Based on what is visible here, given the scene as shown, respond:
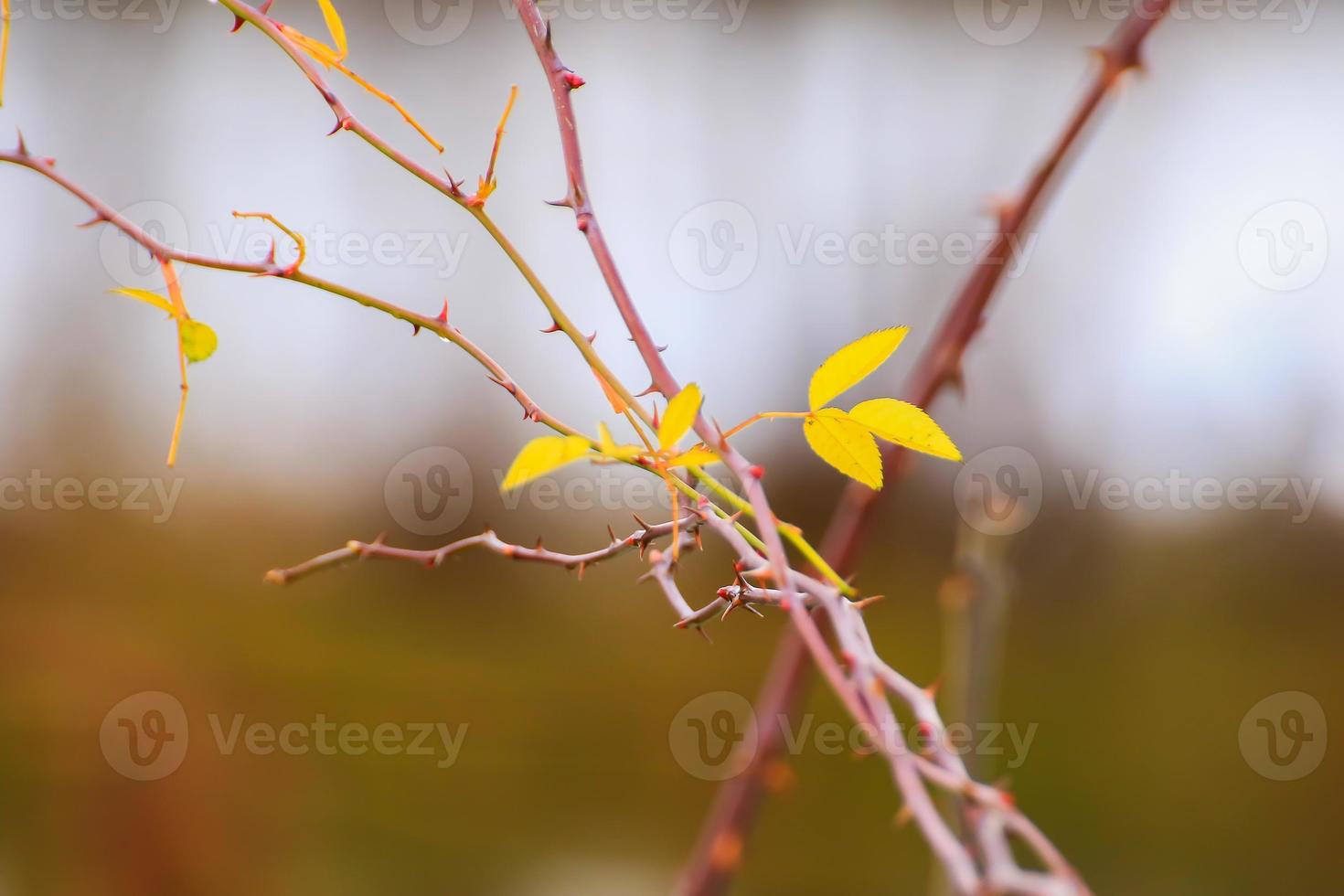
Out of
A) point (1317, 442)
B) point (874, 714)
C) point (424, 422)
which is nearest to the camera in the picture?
point (874, 714)

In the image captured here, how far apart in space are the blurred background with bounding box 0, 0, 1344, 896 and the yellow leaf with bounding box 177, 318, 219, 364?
0.47m

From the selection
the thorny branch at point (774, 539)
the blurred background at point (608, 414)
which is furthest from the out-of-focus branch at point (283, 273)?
the blurred background at point (608, 414)

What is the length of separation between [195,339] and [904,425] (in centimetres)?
13

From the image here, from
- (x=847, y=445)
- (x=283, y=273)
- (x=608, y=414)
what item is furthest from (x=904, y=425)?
(x=608, y=414)

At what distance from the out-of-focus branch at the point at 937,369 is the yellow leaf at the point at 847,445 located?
47mm

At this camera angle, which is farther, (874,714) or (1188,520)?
(1188,520)

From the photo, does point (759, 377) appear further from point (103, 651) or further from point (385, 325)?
point (103, 651)

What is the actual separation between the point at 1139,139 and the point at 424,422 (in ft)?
2.04

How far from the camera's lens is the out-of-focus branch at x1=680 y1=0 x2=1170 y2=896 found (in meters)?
0.17

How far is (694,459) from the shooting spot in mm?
147

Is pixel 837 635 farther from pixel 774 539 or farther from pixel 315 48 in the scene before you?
pixel 315 48

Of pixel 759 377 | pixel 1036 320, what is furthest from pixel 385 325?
pixel 1036 320

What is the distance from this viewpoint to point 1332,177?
717 mm

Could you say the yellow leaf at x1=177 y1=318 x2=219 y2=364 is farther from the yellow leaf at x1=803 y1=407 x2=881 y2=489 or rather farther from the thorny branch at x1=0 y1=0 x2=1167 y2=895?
the yellow leaf at x1=803 y1=407 x2=881 y2=489
